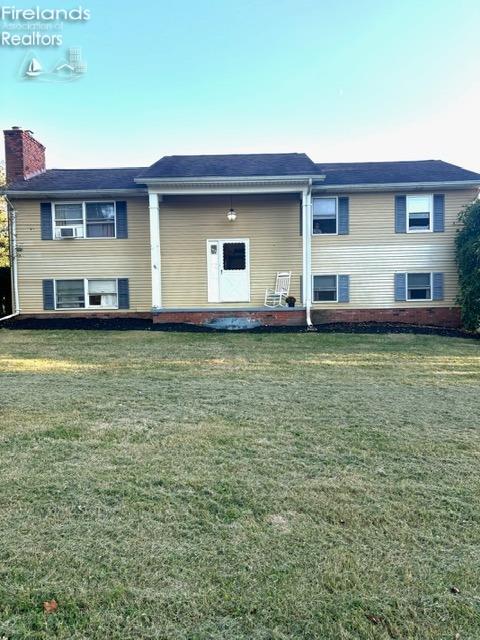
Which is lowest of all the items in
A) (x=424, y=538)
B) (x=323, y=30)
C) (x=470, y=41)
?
(x=424, y=538)

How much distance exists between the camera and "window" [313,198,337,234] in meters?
13.3

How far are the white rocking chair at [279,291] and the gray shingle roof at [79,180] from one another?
16.8 feet

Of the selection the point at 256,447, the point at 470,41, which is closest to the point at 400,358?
the point at 256,447

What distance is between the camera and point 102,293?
44.8 feet

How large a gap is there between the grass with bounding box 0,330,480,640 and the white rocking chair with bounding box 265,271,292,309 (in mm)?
7829

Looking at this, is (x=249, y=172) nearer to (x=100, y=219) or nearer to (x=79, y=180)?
(x=100, y=219)

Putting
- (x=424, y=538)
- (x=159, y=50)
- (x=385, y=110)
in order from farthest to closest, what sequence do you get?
(x=385, y=110)
(x=159, y=50)
(x=424, y=538)

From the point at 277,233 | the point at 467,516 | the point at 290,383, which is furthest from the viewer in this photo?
the point at 277,233

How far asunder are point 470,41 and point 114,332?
13372 mm

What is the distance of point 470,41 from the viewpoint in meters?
12.8

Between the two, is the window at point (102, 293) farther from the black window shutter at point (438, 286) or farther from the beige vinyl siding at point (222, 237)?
the black window shutter at point (438, 286)

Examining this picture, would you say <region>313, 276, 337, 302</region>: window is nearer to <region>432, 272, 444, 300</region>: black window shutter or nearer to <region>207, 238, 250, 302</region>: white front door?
<region>207, 238, 250, 302</region>: white front door

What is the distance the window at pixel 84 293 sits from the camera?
13578mm

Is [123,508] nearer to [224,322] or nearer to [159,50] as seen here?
[224,322]
